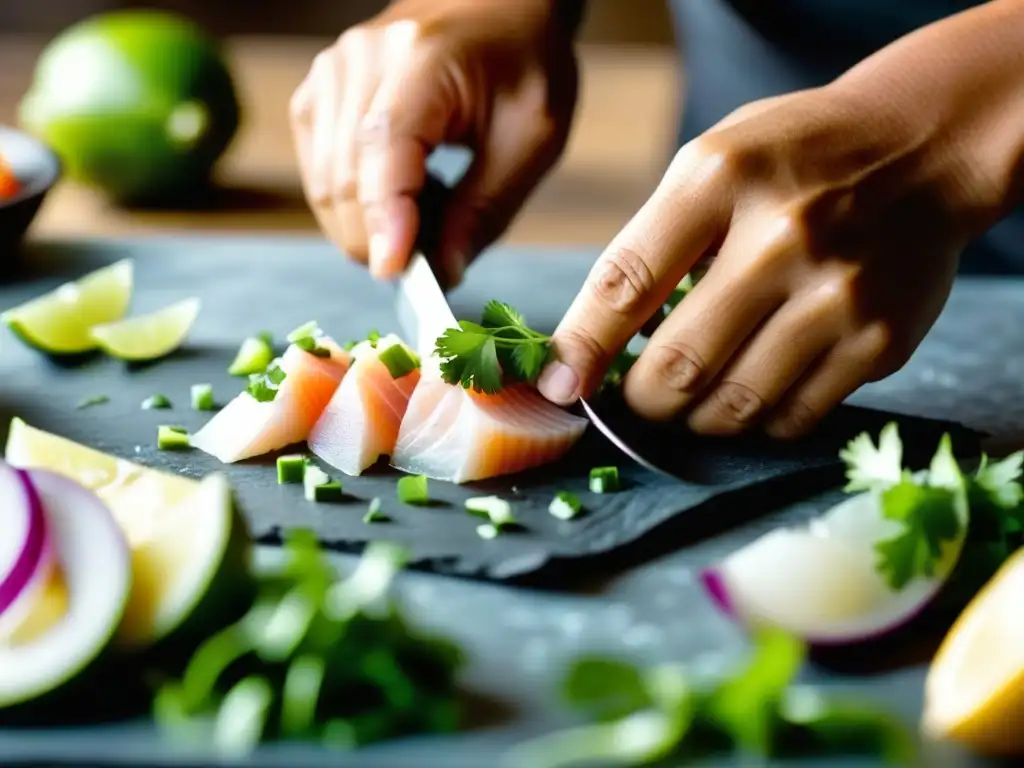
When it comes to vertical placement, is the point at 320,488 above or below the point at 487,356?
below

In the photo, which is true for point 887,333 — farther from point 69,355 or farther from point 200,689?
point 69,355

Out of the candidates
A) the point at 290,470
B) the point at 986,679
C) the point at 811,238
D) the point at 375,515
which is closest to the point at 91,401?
the point at 290,470

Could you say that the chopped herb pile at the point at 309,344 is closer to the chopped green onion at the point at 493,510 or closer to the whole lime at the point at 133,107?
the chopped green onion at the point at 493,510

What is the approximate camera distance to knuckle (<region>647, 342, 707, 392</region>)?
1.73 m

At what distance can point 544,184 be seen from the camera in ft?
11.9

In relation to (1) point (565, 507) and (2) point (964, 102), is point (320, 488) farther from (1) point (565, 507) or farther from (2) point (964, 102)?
(2) point (964, 102)

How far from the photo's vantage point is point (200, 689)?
4.12ft

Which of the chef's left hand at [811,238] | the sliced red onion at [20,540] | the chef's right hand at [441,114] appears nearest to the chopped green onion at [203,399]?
the chef's right hand at [441,114]

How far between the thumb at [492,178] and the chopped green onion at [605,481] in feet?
2.41

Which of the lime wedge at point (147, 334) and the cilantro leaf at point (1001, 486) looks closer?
the cilantro leaf at point (1001, 486)

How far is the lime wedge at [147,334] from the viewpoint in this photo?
2117 mm

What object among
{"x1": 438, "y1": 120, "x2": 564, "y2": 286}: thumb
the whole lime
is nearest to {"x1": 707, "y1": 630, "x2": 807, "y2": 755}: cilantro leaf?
{"x1": 438, "y1": 120, "x2": 564, "y2": 286}: thumb

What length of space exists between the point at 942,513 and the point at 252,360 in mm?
1059

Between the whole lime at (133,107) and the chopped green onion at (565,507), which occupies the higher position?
the chopped green onion at (565,507)
